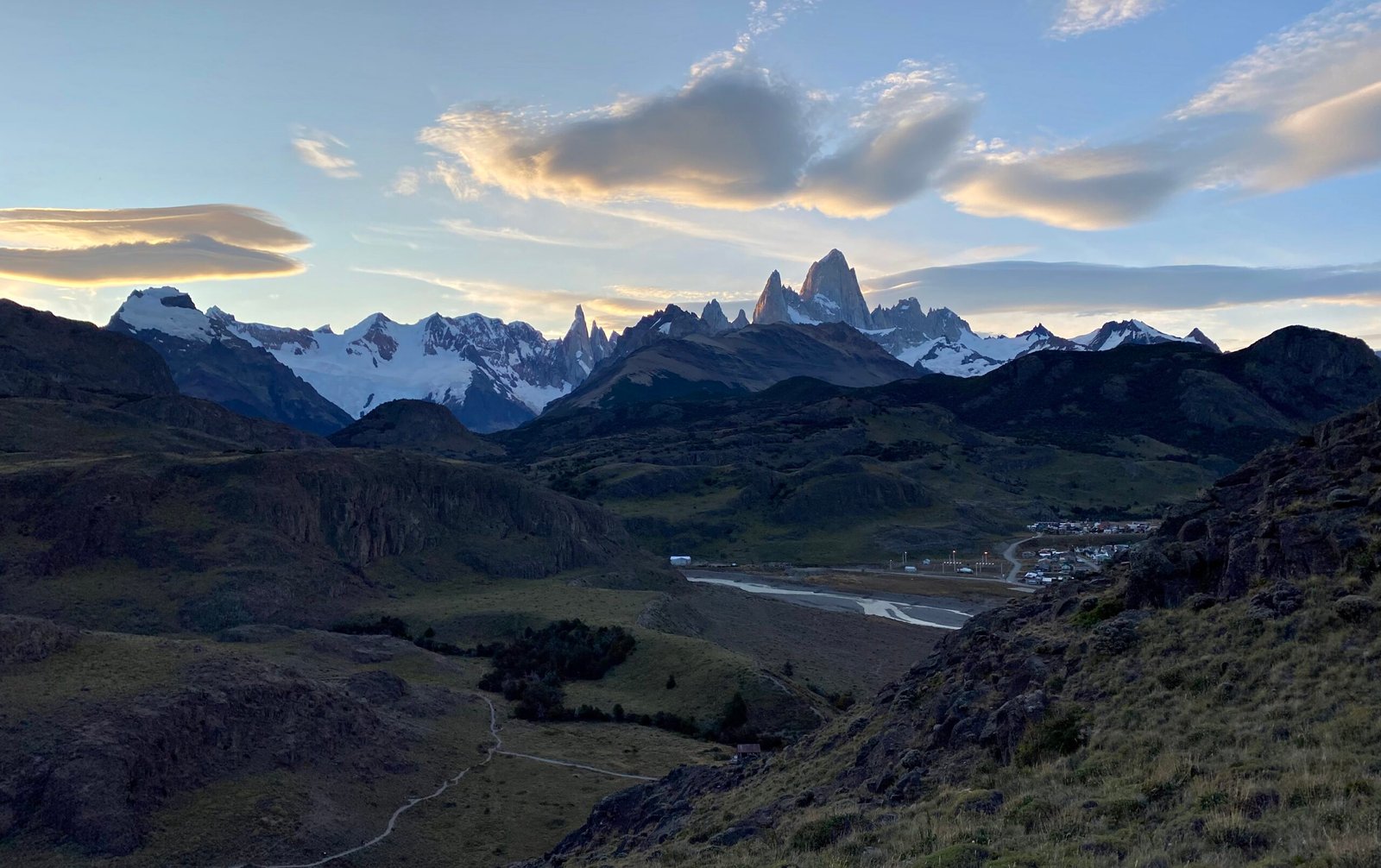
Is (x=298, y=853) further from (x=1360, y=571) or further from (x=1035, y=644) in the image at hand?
(x=1360, y=571)

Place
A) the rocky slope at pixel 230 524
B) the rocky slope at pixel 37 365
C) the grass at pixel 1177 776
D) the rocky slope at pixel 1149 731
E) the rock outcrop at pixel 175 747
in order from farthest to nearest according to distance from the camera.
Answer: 1. the rocky slope at pixel 37 365
2. the rocky slope at pixel 230 524
3. the rock outcrop at pixel 175 747
4. the rocky slope at pixel 1149 731
5. the grass at pixel 1177 776

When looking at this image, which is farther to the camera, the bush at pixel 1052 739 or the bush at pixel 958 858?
the bush at pixel 1052 739

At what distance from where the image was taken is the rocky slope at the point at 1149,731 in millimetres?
17875

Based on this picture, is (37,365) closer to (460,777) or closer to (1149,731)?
(460,777)

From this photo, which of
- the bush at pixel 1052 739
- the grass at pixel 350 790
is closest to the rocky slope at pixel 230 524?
the grass at pixel 350 790

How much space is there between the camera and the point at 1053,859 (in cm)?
1733

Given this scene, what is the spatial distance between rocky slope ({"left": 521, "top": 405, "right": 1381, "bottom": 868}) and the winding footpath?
11924 mm

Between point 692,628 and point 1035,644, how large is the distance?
7092 centimetres

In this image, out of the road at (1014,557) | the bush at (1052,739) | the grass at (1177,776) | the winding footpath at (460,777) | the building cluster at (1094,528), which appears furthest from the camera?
the building cluster at (1094,528)

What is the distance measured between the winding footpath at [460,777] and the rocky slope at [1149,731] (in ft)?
39.1

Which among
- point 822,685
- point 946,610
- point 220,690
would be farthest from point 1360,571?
point 946,610

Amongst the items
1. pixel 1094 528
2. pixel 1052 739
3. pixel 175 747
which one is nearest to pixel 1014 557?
pixel 1094 528

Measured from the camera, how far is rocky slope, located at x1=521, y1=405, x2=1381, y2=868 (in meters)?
17.9

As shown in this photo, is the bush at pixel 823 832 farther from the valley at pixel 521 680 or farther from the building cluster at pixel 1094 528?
the building cluster at pixel 1094 528
